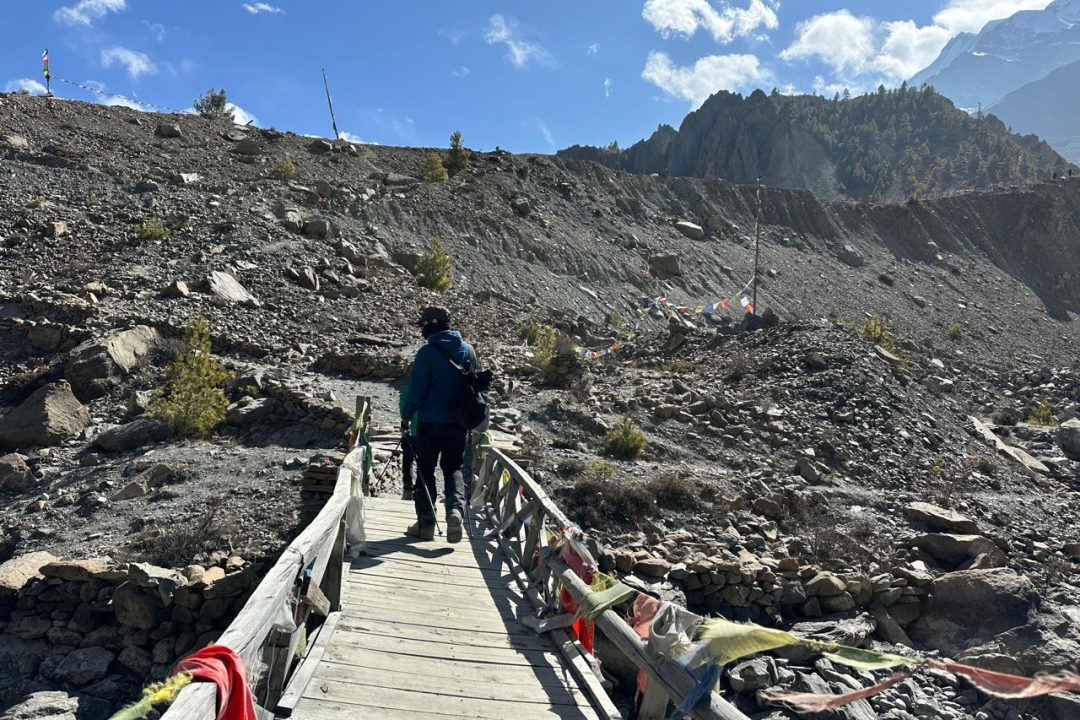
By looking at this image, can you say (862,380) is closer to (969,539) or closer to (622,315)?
(969,539)

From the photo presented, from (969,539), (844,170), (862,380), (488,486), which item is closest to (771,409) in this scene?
→ (862,380)

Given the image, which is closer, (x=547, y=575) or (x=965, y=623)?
(x=547, y=575)

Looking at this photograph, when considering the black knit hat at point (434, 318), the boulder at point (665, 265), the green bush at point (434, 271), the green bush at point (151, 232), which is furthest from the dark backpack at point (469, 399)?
the boulder at point (665, 265)

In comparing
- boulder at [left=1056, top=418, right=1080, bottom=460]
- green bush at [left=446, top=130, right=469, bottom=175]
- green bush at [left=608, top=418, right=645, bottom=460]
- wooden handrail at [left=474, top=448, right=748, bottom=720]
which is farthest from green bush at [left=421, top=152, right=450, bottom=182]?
wooden handrail at [left=474, top=448, right=748, bottom=720]

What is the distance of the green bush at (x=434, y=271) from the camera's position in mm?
22844

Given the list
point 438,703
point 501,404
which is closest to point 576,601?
point 438,703

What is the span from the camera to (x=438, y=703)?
3.47 meters

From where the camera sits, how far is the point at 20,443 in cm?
1073

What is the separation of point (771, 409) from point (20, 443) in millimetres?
13302

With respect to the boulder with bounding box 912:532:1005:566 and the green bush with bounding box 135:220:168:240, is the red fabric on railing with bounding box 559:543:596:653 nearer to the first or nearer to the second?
the boulder with bounding box 912:532:1005:566

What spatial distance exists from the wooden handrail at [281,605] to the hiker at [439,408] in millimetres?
899

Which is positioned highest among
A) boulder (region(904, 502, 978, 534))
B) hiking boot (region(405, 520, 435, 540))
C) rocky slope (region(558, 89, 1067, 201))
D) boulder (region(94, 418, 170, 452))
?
rocky slope (region(558, 89, 1067, 201))

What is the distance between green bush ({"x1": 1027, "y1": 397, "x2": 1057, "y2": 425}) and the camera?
1819 centimetres

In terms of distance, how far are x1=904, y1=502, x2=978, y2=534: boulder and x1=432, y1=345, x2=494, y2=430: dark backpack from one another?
A: 27.0ft
